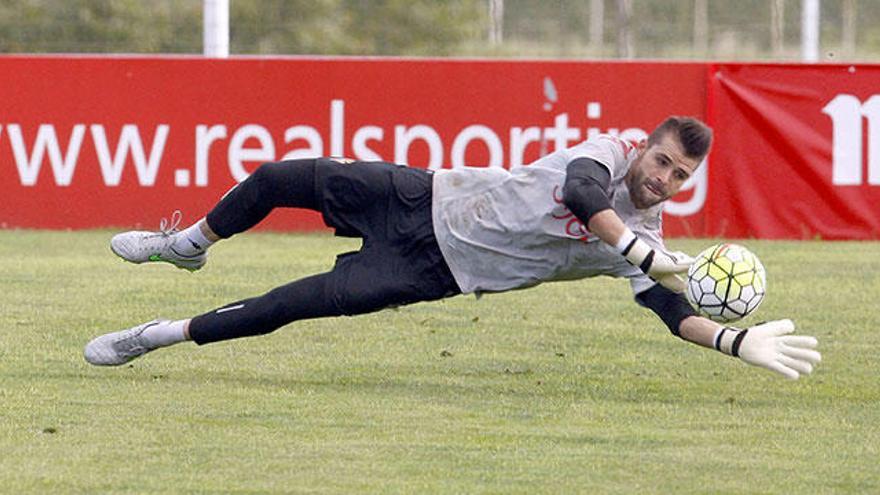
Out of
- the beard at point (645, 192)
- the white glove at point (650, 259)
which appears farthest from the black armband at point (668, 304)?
the beard at point (645, 192)

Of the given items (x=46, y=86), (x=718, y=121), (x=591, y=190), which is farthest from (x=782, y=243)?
(x=591, y=190)

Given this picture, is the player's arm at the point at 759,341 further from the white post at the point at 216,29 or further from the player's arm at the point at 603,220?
the white post at the point at 216,29

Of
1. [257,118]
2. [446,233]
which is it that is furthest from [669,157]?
[257,118]

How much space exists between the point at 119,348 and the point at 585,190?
8.21 ft

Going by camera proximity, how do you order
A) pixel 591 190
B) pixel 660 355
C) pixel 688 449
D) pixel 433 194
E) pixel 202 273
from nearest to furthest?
pixel 688 449 < pixel 591 190 < pixel 433 194 < pixel 660 355 < pixel 202 273

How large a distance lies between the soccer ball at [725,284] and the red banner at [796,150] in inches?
350

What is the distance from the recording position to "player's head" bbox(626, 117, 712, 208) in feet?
27.5

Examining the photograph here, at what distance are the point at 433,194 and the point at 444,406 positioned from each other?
1.03 m

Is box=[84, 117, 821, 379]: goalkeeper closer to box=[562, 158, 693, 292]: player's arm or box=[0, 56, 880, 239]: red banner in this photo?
box=[562, 158, 693, 292]: player's arm

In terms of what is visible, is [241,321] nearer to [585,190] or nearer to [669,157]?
[585,190]

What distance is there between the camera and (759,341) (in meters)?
8.34

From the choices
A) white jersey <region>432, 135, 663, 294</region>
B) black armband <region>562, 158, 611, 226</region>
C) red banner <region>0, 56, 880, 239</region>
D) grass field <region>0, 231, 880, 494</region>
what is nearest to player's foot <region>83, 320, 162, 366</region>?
grass field <region>0, 231, 880, 494</region>

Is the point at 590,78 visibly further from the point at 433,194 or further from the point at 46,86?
the point at 433,194

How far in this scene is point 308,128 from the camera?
17.6 metres
